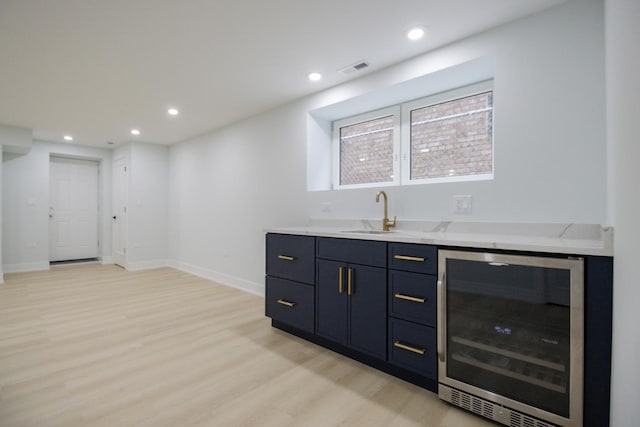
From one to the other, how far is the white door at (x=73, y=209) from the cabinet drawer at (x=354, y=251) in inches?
241

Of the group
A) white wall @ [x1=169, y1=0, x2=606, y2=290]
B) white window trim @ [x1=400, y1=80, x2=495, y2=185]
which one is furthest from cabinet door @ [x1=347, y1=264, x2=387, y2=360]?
white window trim @ [x1=400, y1=80, x2=495, y2=185]

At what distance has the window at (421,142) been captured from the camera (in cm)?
246

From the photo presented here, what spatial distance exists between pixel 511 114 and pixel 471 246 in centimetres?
106

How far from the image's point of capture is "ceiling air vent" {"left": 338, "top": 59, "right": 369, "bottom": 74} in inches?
104

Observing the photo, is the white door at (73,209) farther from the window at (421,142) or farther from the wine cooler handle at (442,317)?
the wine cooler handle at (442,317)

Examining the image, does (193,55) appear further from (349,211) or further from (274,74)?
(349,211)

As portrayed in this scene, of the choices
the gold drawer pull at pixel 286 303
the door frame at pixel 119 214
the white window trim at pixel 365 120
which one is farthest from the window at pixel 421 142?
the door frame at pixel 119 214

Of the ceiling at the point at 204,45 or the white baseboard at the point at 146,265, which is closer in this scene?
the ceiling at the point at 204,45

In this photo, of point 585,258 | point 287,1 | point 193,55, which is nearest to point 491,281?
point 585,258

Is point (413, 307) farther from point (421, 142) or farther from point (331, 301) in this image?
point (421, 142)

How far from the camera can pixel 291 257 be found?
2.64 metres

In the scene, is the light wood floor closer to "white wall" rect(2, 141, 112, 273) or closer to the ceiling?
the ceiling

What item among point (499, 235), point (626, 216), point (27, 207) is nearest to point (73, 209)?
point (27, 207)

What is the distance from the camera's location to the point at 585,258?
1.34 metres
